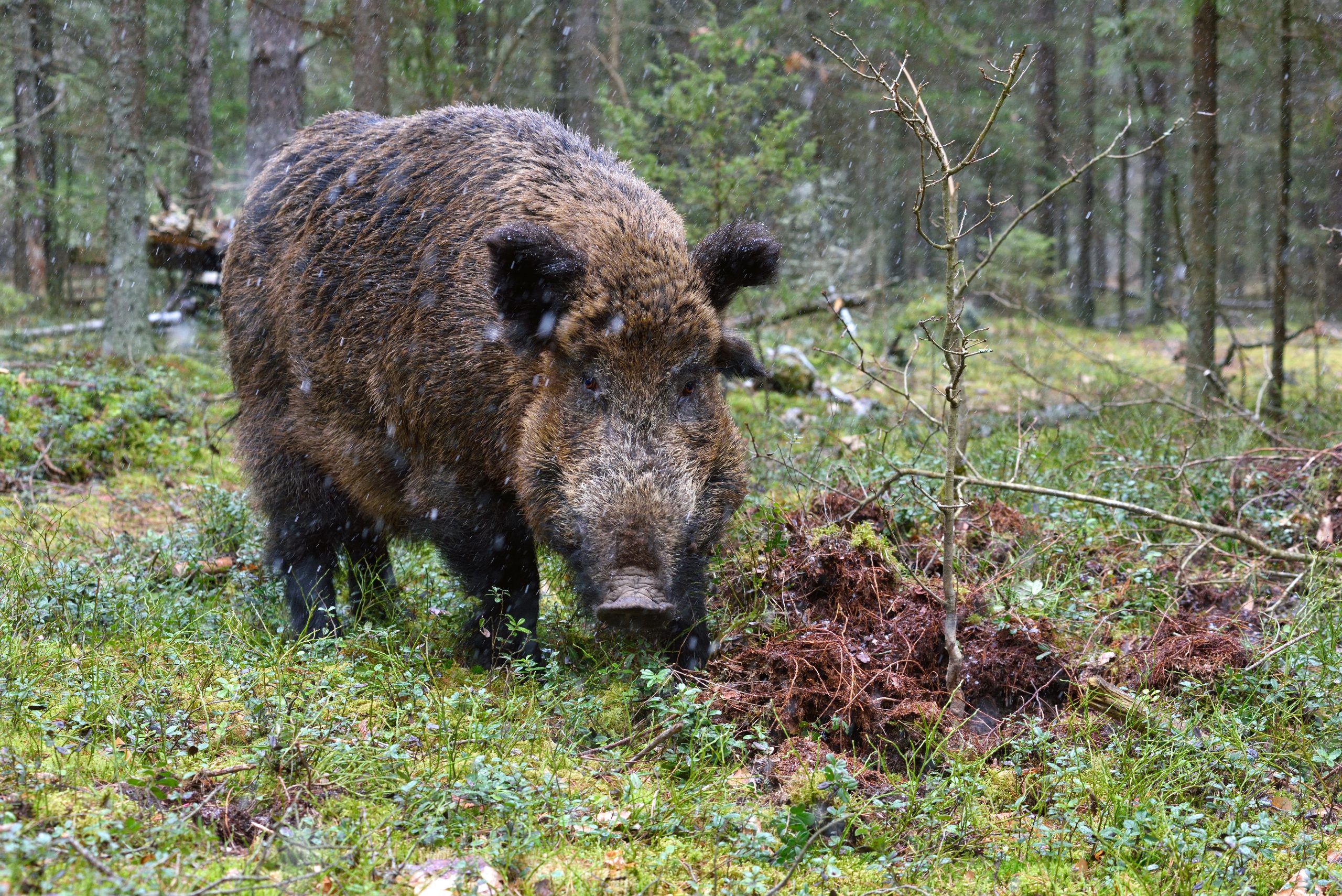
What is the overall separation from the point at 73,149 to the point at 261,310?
824 inches

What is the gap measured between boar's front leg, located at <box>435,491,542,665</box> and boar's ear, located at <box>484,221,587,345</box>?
2.58 feet

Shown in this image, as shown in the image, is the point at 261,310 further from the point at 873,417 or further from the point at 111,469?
the point at 873,417

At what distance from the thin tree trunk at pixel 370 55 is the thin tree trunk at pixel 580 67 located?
6.12 meters

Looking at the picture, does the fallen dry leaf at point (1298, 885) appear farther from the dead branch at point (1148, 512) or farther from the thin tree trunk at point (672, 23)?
→ the thin tree trunk at point (672, 23)

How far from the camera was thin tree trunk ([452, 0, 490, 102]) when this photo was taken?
12555 millimetres

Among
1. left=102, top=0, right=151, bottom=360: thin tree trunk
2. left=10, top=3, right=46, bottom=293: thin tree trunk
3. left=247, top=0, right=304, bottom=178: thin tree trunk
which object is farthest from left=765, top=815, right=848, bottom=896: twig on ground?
left=10, top=3, right=46, bottom=293: thin tree trunk

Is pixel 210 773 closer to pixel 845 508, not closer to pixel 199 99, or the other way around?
pixel 845 508

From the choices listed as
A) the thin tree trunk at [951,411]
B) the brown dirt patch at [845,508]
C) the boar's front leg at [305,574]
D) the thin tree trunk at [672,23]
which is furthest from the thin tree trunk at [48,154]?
the thin tree trunk at [951,411]

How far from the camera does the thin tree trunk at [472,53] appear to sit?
41.2ft

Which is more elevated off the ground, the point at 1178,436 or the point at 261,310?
the point at 261,310

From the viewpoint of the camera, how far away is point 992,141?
20.5 meters

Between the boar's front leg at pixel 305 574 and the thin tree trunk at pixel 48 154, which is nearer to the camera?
the boar's front leg at pixel 305 574

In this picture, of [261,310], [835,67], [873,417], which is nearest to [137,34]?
[261,310]

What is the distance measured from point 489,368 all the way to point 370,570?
62.7 inches
